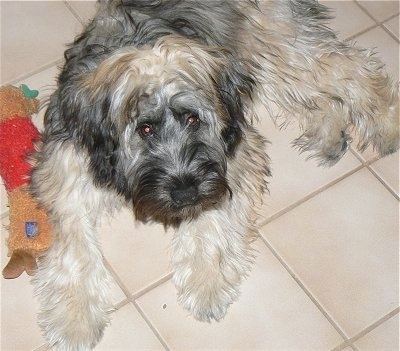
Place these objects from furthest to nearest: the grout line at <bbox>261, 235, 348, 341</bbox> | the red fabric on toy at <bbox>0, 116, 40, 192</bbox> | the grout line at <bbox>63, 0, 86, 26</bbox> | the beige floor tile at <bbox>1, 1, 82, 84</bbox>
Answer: the grout line at <bbox>63, 0, 86, 26</bbox> < the beige floor tile at <bbox>1, 1, 82, 84</bbox> < the red fabric on toy at <bbox>0, 116, 40, 192</bbox> < the grout line at <bbox>261, 235, 348, 341</bbox>

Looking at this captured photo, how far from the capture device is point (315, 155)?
365 centimetres

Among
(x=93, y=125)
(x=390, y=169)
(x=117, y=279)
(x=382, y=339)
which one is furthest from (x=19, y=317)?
(x=390, y=169)

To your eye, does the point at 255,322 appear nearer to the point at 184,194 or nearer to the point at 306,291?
the point at 306,291

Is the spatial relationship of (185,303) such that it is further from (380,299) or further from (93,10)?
(93,10)

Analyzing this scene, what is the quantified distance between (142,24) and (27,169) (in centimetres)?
84

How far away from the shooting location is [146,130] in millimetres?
2783

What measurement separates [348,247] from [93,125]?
4.27 feet

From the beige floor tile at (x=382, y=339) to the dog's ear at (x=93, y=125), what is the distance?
120 cm

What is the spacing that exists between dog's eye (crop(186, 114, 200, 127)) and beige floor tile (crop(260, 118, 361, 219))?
32.2 inches

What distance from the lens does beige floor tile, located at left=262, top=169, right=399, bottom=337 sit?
10.8 feet

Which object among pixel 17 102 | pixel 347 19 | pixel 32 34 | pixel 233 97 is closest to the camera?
pixel 233 97

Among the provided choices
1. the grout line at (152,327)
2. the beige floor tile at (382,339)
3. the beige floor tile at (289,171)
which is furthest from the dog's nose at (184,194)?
the beige floor tile at (382,339)

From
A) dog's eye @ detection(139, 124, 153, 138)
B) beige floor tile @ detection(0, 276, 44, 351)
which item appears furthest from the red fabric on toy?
dog's eye @ detection(139, 124, 153, 138)

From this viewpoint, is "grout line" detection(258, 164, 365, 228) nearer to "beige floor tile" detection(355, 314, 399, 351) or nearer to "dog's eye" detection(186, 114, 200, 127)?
"beige floor tile" detection(355, 314, 399, 351)
